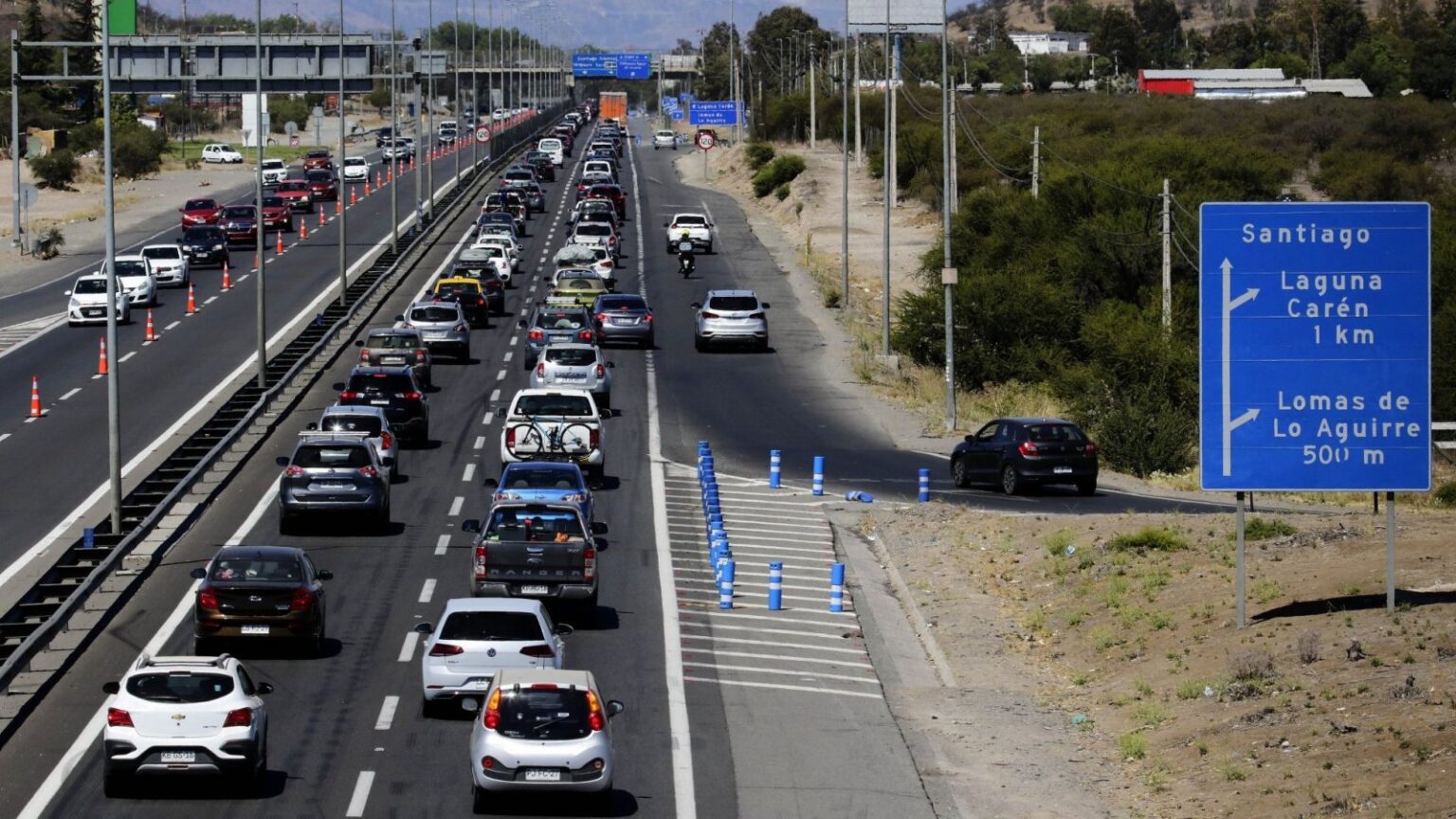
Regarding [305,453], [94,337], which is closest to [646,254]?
[94,337]

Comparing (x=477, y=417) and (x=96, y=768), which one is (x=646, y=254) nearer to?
(x=477, y=417)

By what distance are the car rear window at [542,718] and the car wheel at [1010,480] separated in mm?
20665

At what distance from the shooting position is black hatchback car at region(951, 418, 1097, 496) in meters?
38.0

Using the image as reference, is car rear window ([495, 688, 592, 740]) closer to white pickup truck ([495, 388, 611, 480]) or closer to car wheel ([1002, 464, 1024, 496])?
white pickup truck ([495, 388, 611, 480])

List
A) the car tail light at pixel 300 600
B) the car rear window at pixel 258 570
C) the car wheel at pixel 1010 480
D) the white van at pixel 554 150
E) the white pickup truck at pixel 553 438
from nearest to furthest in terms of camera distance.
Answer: the car tail light at pixel 300 600 → the car rear window at pixel 258 570 → the white pickup truck at pixel 553 438 → the car wheel at pixel 1010 480 → the white van at pixel 554 150

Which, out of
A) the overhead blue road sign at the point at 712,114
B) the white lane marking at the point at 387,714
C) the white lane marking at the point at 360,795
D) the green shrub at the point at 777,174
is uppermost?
the overhead blue road sign at the point at 712,114

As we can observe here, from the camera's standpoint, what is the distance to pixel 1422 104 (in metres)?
124

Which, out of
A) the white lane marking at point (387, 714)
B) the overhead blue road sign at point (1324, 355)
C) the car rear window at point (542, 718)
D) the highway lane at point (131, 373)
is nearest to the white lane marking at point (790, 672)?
the white lane marking at point (387, 714)

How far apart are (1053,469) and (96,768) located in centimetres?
2174

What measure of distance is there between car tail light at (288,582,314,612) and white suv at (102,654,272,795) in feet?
17.0

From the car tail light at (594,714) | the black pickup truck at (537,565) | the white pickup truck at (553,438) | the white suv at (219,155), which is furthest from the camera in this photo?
the white suv at (219,155)

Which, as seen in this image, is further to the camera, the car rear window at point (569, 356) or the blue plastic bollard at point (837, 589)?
the car rear window at point (569, 356)

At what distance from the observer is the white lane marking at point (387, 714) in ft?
71.9

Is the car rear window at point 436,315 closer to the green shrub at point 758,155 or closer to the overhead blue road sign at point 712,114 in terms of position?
the green shrub at point 758,155
